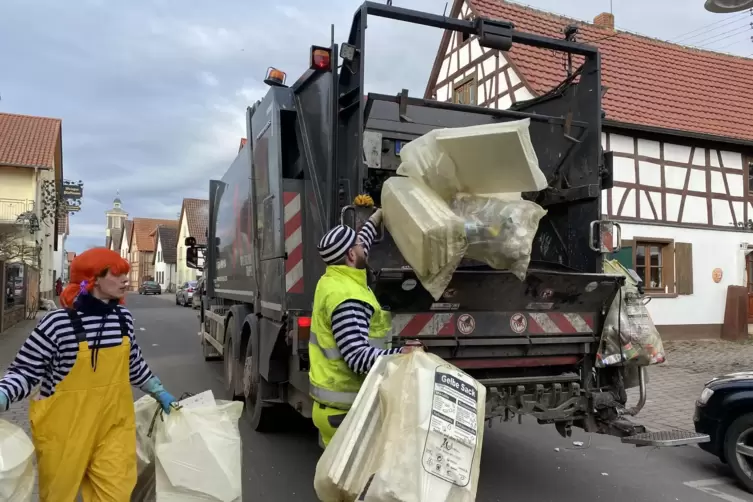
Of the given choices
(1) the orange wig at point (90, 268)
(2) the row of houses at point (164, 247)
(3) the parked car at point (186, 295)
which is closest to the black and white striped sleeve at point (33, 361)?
(1) the orange wig at point (90, 268)

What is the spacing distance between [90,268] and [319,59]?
2084 millimetres

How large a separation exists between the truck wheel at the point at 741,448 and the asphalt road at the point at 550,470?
0.13 meters

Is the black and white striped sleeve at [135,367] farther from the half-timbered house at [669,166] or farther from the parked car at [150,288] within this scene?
the parked car at [150,288]

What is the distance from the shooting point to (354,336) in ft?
8.29

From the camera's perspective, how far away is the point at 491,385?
12.5 feet

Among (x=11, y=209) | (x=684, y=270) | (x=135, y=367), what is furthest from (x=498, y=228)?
(x=11, y=209)

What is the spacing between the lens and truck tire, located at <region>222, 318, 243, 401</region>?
5885 millimetres

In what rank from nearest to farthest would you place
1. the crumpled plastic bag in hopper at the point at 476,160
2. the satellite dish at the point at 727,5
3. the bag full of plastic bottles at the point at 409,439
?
the bag full of plastic bottles at the point at 409,439
the crumpled plastic bag in hopper at the point at 476,160
the satellite dish at the point at 727,5

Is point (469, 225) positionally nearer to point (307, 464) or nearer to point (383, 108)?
point (383, 108)

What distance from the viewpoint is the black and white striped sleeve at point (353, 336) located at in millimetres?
2498

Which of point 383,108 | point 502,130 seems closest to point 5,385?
point 502,130

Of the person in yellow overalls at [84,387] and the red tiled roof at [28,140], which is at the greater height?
the red tiled roof at [28,140]

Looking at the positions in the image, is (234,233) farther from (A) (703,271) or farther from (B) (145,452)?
(A) (703,271)

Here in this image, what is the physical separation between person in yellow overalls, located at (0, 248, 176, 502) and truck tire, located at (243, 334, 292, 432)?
2.35m
